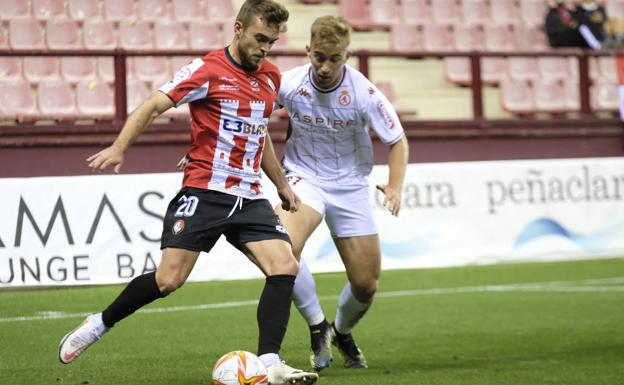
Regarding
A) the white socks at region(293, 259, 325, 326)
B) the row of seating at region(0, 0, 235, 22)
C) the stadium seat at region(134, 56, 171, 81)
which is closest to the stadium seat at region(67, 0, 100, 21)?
the row of seating at region(0, 0, 235, 22)

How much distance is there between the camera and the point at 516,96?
57.4 feet

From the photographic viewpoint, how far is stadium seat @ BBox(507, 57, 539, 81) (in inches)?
699

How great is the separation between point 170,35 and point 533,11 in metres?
6.76

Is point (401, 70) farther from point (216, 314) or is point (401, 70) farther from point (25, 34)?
point (216, 314)


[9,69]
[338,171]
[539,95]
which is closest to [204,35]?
[9,69]

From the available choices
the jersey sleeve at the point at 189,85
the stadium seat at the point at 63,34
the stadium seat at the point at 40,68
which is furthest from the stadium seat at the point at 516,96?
the jersey sleeve at the point at 189,85

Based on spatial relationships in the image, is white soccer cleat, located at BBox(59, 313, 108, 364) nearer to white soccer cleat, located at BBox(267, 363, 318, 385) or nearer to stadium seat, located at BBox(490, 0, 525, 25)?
white soccer cleat, located at BBox(267, 363, 318, 385)

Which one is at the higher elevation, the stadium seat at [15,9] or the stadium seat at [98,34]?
the stadium seat at [15,9]

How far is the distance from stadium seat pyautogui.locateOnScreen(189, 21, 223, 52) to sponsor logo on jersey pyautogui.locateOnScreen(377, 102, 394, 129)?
8756 mm

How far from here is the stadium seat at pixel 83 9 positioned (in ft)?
49.7

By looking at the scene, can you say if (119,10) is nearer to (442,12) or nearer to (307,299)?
(442,12)

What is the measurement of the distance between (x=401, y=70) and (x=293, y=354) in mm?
10057

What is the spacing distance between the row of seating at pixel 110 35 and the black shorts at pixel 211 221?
830 cm

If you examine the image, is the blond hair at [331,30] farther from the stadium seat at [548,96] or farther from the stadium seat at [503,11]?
the stadium seat at [503,11]
